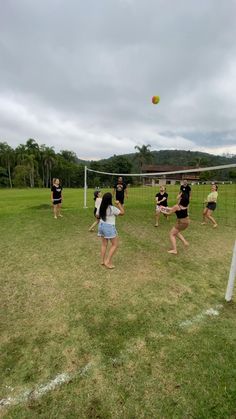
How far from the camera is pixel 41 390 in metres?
2.51

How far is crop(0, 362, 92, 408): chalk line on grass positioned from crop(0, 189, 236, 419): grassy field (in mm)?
10

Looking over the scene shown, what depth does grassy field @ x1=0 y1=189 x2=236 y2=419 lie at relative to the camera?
2.39 metres

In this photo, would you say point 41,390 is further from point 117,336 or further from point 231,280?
point 231,280

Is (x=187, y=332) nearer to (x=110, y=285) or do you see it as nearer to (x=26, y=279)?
(x=110, y=285)

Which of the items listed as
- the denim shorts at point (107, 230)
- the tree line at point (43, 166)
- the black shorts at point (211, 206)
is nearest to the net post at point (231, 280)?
the denim shorts at point (107, 230)

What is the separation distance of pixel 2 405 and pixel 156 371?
1.59 m

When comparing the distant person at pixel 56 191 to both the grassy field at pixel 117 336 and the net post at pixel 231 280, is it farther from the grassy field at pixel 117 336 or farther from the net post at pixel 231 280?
the net post at pixel 231 280

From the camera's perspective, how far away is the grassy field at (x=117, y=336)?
2393 mm

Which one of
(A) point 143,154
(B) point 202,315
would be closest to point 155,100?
(B) point 202,315

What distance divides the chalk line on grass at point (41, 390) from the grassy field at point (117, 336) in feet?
0.03

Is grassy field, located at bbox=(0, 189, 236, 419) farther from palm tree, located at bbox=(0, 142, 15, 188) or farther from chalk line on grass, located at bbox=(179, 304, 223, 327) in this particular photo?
palm tree, located at bbox=(0, 142, 15, 188)

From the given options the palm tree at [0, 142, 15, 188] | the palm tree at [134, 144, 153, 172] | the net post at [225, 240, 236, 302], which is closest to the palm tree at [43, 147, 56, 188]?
the palm tree at [0, 142, 15, 188]

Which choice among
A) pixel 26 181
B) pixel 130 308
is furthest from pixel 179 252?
pixel 26 181

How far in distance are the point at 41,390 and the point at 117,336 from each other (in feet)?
3.57
